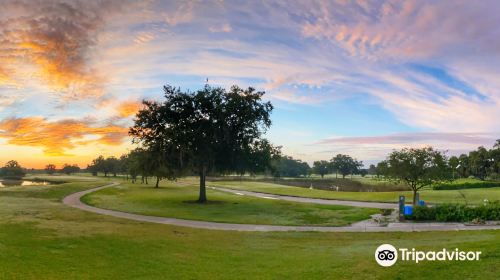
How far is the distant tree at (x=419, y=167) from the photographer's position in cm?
3301

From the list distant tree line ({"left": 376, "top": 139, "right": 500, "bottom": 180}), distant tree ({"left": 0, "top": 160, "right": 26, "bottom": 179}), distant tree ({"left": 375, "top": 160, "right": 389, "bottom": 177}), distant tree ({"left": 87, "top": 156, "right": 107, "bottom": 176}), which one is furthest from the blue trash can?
distant tree ({"left": 0, "top": 160, "right": 26, "bottom": 179})

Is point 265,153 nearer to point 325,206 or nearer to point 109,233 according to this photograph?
point 325,206

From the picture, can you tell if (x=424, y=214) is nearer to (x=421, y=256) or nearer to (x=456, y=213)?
(x=456, y=213)

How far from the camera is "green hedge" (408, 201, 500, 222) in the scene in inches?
993

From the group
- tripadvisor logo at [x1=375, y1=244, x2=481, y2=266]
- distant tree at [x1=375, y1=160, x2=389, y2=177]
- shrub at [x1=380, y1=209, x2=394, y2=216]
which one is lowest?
shrub at [x1=380, y1=209, x2=394, y2=216]

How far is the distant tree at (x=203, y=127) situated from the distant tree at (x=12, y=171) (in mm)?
143239

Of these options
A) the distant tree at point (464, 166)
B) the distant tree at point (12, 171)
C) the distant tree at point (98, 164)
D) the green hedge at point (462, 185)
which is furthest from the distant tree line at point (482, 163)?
the distant tree at point (12, 171)

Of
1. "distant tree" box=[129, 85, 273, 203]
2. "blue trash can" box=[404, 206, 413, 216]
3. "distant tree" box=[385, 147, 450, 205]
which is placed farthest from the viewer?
"distant tree" box=[129, 85, 273, 203]

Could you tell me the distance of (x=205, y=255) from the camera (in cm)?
1437

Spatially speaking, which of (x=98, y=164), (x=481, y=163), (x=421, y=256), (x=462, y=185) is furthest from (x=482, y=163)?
(x=98, y=164)

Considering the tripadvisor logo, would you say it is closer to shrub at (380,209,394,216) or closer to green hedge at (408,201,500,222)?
green hedge at (408,201,500,222)

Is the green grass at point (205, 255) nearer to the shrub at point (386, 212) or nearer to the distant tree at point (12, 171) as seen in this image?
the shrub at point (386, 212)

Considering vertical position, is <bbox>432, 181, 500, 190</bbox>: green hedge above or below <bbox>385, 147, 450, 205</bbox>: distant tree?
below

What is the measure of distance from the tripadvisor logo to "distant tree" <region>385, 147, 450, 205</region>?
2210 cm
